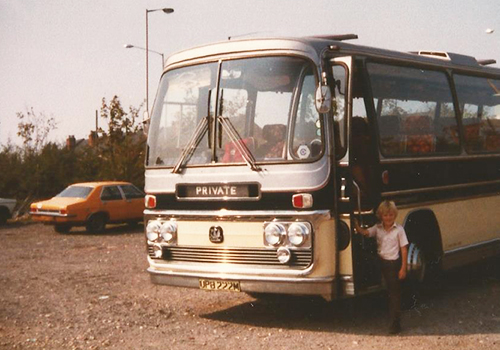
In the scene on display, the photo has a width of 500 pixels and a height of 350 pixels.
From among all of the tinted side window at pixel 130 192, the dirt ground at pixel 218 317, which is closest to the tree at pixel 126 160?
the tinted side window at pixel 130 192

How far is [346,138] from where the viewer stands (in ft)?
27.8

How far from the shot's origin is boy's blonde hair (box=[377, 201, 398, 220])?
337 inches

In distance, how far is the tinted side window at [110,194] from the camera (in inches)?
998

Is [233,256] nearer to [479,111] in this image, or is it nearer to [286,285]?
[286,285]

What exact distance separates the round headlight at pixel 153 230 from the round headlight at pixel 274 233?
1541 mm

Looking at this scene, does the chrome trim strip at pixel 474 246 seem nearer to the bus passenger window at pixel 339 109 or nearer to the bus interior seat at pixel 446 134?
the bus interior seat at pixel 446 134

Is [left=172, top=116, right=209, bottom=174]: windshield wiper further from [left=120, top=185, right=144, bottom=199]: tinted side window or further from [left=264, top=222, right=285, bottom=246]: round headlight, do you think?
[left=120, top=185, right=144, bottom=199]: tinted side window

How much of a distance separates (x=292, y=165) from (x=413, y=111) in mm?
2239

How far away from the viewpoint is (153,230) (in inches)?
372

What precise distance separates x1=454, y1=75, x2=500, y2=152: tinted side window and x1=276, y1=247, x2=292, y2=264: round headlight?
12.4 feet

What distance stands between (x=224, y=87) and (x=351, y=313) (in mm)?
3183

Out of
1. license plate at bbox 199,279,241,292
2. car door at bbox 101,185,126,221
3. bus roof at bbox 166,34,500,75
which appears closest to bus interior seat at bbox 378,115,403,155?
bus roof at bbox 166,34,500,75

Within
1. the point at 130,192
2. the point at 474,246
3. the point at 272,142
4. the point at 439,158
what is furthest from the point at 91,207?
the point at 272,142

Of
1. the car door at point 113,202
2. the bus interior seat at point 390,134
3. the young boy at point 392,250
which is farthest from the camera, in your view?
the car door at point 113,202
